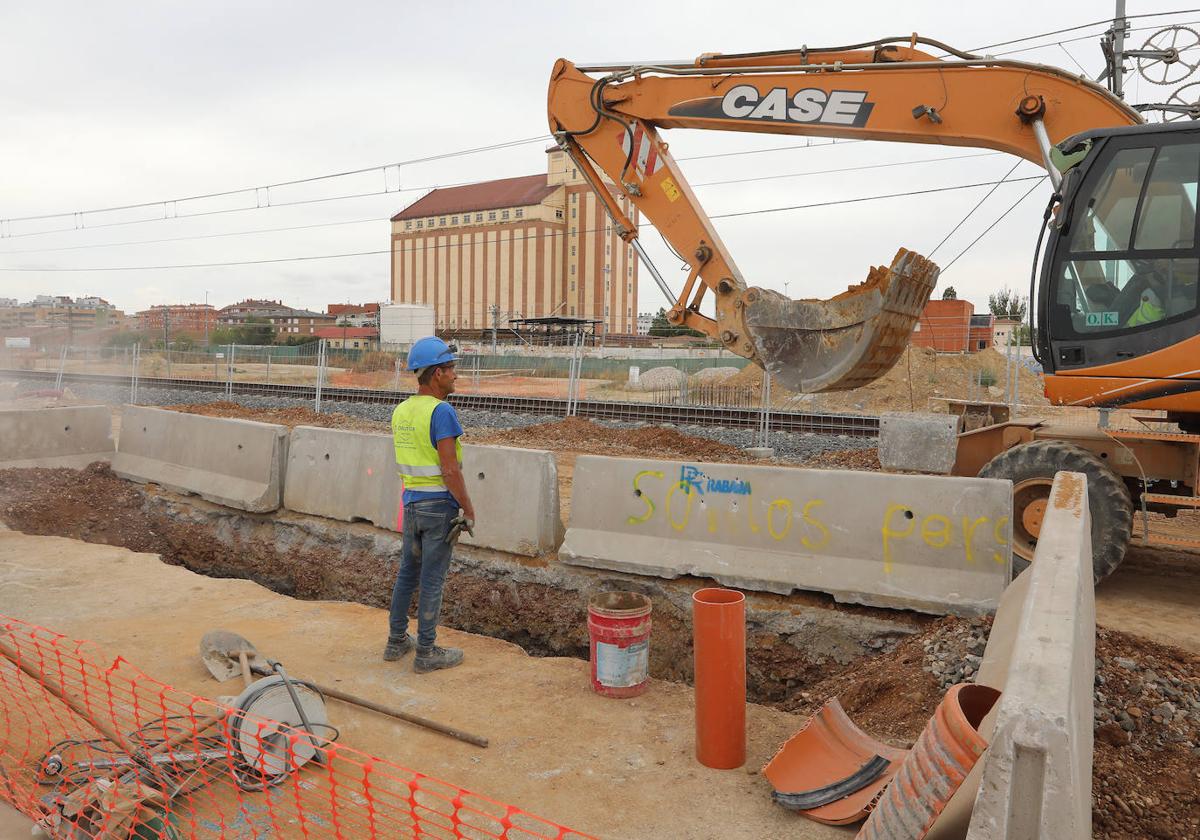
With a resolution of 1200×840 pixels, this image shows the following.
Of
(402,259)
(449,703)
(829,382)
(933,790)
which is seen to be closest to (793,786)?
(933,790)

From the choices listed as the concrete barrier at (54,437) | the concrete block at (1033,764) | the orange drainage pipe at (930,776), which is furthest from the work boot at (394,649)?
the concrete barrier at (54,437)

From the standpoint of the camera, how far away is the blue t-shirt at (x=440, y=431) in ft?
16.7

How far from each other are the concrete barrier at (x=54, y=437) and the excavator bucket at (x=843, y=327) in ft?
28.9

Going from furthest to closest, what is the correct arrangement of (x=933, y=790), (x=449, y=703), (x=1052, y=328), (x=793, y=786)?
1. (x=1052, y=328)
2. (x=449, y=703)
3. (x=793, y=786)
4. (x=933, y=790)

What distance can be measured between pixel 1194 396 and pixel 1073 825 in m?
5.95

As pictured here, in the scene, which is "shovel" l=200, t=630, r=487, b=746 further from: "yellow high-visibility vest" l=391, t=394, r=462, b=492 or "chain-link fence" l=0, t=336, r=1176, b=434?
"chain-link fence" l=0, t=336, r=1176, b=434

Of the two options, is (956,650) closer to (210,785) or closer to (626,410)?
(210,785)

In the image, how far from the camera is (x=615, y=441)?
15.8m

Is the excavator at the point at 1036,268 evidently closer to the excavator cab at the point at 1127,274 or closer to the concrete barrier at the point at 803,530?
the excavator cab at the point at 1127,274

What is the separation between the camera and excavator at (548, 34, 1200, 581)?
6281 millimetres

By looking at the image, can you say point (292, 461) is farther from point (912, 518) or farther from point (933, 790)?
point (933, 790)

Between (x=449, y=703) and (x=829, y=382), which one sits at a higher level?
(x=829, y=382)

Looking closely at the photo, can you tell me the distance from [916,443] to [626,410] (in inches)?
330

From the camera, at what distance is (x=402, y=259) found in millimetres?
81312
